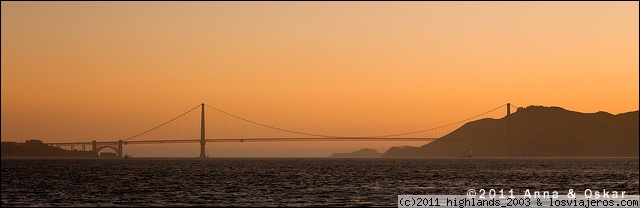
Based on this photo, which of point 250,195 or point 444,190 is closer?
point 250,195

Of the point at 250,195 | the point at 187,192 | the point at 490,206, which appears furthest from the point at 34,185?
the point at 490,206

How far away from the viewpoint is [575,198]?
52.2 meters

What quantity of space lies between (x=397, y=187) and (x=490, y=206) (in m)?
21.7

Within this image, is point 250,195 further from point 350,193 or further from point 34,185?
point 34,185

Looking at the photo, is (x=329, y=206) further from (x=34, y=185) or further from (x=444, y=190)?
(x=34, y=185)

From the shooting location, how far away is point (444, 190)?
64.7 metres

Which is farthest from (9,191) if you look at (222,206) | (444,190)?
(444,190)

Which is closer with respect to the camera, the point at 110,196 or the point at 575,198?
the point at 575,198

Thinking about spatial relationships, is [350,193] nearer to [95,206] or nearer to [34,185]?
[95,206]

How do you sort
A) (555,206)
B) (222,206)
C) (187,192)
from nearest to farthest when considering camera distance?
(555,206) < (222,206) < (187,192)

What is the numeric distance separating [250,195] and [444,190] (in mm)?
13838

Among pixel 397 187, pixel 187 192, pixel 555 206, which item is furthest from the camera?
pixel 397 187

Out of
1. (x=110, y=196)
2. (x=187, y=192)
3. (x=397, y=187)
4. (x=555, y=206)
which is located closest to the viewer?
(x=555, y=206)

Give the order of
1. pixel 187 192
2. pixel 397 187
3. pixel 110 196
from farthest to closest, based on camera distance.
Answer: pixel 397 187 < pixel 187 192 < pixel 110 196
